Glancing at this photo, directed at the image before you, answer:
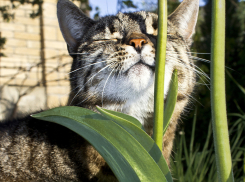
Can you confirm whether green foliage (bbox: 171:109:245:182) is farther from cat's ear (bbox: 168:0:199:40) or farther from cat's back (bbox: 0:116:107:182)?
cat's back (bbox: 0:116:107:182)

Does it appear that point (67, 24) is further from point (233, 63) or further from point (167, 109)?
point (233, 63)

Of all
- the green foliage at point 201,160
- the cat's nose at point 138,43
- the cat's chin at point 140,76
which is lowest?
the green foliage at point 201,160

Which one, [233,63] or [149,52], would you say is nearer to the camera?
[149,52]

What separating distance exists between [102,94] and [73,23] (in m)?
0.65

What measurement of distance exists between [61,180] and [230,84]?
7.72ft

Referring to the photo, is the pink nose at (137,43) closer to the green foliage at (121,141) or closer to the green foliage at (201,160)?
the green foliage at (121,141)

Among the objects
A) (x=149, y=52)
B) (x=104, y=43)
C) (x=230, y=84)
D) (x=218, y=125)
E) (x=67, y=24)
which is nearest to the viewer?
(x=218, y=125)

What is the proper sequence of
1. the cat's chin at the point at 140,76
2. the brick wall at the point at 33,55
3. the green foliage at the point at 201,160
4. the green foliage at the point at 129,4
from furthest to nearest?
the brick wall at the point at 33,55 → the green foliage at the point at 129,4 → the green foliage at the point at 201,160 → the cat's chin at the point at 140,76

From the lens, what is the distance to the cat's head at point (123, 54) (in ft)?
3.60

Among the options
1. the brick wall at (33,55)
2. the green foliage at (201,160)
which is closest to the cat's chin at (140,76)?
the green foliage at (201,160)

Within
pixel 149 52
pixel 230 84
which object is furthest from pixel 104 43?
pixel 230 84

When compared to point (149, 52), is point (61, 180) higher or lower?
lower

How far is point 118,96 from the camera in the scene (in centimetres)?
115

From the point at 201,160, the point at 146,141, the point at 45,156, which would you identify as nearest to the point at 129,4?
the point at 201,160
